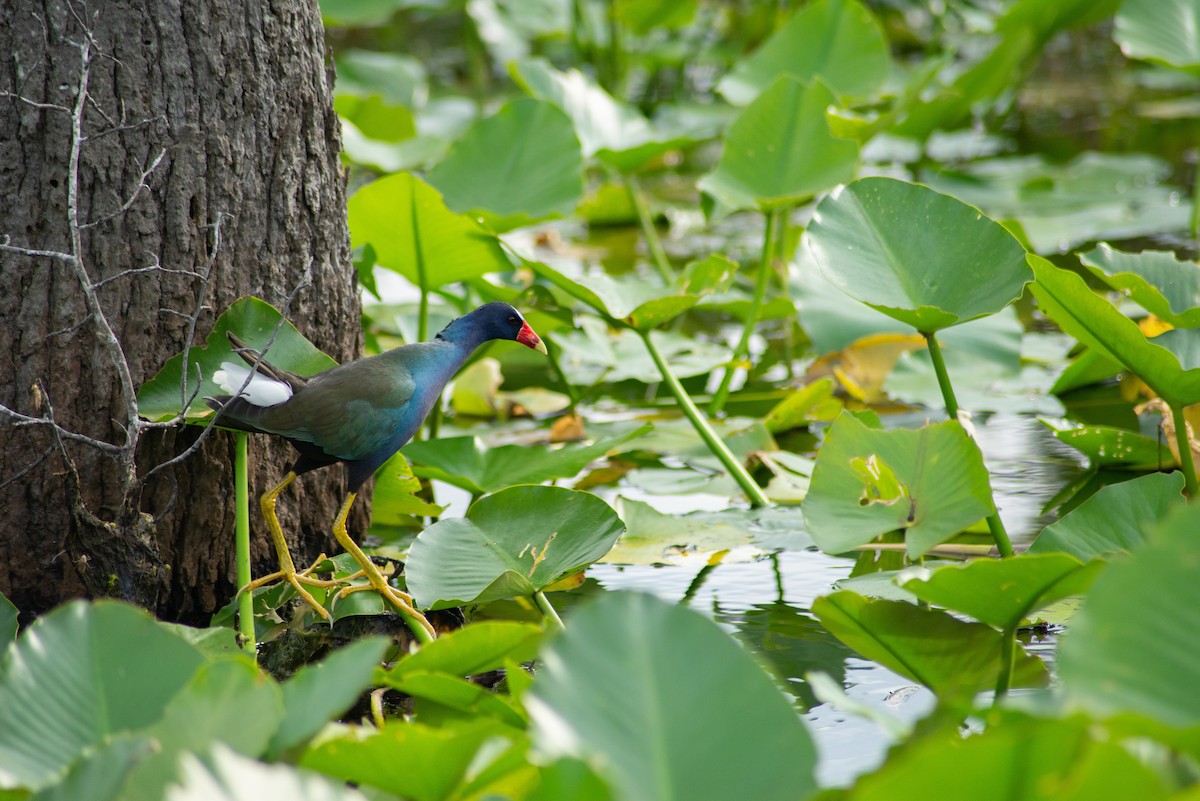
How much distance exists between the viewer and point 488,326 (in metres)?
1.85

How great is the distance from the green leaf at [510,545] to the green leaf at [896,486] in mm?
261

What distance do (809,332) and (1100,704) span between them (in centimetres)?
164

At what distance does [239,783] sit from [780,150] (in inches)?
69.3

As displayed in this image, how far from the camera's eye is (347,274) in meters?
1.85

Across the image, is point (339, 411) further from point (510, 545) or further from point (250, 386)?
point (510, 545)

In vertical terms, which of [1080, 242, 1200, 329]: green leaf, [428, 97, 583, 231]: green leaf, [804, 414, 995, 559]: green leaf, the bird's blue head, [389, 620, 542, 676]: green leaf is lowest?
[389, 620, 542, 676]: green leaf

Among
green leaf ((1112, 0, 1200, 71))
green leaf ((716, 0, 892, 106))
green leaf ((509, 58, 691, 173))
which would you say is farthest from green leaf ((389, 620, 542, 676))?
green leaf ((1112, 0, 1200, 71))

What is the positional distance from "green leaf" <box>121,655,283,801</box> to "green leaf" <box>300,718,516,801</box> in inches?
2.2

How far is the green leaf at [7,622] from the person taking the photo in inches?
55.9

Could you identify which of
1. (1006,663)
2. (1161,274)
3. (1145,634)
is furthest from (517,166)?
(1145,634)

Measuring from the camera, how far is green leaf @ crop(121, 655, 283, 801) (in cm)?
104

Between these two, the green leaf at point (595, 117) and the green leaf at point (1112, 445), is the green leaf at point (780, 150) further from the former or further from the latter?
the green leaf at point (1112, 445)

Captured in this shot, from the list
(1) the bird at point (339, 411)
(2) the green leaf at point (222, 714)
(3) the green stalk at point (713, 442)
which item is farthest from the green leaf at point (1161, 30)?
(2) the green leaf at point (222, 714)

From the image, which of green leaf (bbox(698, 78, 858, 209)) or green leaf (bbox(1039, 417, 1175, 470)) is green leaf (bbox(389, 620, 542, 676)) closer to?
green leaf (bbox(1039, 417, 1175, 470))
